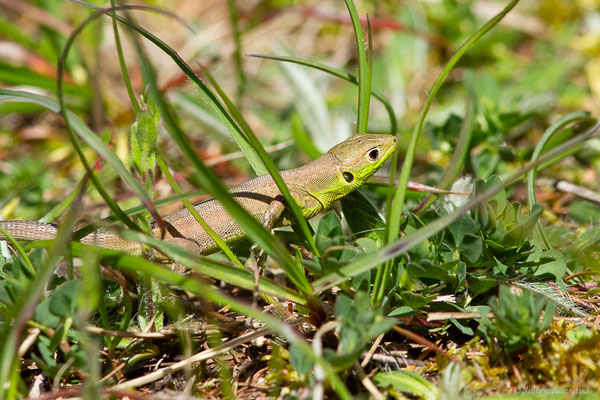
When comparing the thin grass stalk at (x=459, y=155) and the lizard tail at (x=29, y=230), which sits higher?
the lizard tail at (x=29, y=230)

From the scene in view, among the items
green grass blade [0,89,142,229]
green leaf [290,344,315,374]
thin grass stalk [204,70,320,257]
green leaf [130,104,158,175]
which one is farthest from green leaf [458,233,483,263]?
green leaf [130,104,158,175]

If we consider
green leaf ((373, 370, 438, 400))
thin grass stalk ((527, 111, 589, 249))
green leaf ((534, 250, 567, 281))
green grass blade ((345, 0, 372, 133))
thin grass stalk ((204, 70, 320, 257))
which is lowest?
green leaf ((373, 370, 438, 400))

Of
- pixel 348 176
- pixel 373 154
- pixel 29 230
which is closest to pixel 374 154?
pixel 373 154

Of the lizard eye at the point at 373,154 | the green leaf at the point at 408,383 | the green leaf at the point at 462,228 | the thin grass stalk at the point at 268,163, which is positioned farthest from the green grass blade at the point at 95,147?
the lizard eye at the point at 373,154

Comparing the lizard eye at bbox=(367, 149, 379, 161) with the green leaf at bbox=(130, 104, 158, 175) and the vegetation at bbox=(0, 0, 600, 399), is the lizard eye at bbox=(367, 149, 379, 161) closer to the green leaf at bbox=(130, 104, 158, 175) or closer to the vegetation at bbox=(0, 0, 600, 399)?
the vegetation at bbox=(0, 0, 600, 399)

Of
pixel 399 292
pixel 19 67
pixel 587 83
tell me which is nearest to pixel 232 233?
pixel 399 292

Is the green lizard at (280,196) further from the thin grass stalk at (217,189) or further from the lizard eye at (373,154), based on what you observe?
the thin grass stalk at (217,189)

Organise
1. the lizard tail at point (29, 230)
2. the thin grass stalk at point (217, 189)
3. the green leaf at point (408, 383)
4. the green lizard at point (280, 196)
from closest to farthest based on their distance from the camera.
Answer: the thin grass stalk at point (217, 189), the green leaf at point (408, 383), the lizard tail at point (29, 230), the green lizard at point (280, 196)

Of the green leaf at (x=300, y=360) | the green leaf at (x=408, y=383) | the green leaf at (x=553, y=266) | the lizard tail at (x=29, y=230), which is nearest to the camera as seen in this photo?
the green leaf at (x=300, y=360)
